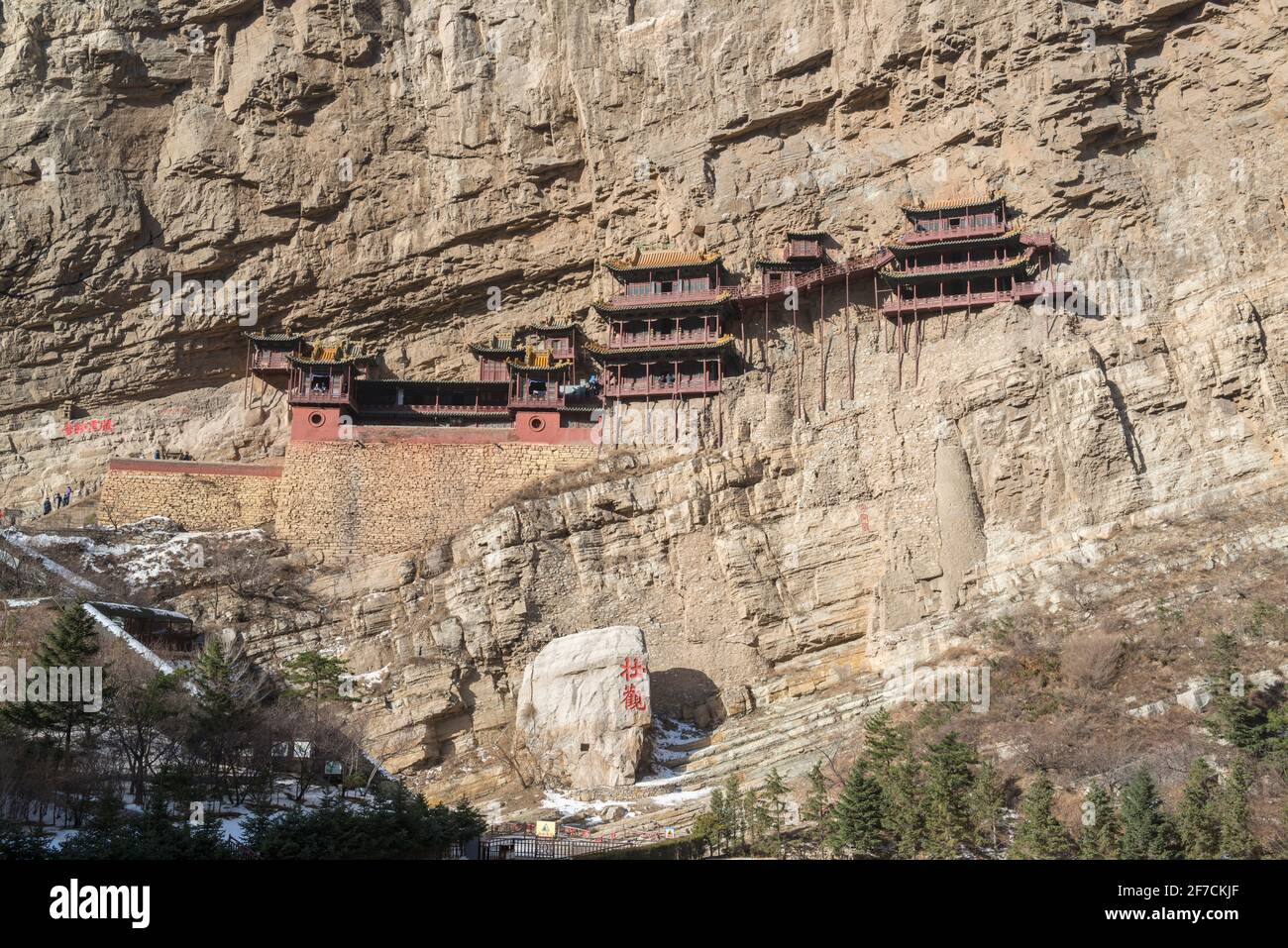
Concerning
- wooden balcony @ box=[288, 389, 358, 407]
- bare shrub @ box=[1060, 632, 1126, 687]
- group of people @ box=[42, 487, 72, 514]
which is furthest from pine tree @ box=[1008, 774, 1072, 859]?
group of people @ box=[42, 487, 72, 514]

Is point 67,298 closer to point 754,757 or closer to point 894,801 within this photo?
point 754,757

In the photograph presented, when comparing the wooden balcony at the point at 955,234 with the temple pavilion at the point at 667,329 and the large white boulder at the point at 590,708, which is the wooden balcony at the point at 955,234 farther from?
the large white boulder at the point at 590,708

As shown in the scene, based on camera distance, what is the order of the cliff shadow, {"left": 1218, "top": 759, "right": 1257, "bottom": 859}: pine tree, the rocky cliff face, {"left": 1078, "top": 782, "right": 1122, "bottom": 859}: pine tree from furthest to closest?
the rocky cliff face < the cliff shadow < {"left": 1078, "top": 782, "right": 1122, "bottom": 859}: pine tree < {"left": 1218, "top": 759, "right": 1257, "bottom": 859}: pine tree

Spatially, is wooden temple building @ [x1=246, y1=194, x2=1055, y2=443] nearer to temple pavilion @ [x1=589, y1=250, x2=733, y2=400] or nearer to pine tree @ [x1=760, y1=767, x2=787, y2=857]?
temple pavilion @ [x1=589, y1=250, x2=733, y2=400]

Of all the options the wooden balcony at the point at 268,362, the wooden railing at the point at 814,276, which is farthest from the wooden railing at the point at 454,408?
the wooden railing at the point at 814,276

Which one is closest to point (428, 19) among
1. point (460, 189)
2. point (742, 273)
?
point (460, 189)
